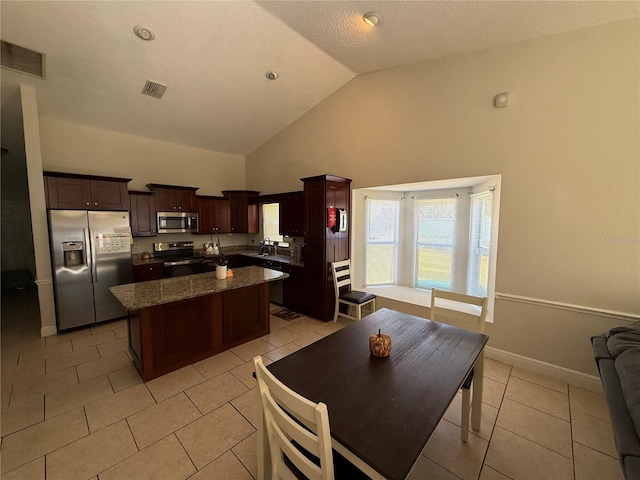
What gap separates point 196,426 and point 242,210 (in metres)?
4.41

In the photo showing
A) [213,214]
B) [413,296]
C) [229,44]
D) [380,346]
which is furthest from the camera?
[213,214]

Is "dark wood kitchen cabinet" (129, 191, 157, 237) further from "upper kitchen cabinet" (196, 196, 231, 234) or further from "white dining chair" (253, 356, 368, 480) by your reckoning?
"white dining chair" (253, 356, 368, 480)

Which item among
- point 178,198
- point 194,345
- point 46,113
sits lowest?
point 194,345

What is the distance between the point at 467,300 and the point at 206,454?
234 centimetres

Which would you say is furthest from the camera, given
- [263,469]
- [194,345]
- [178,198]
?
[178,198]

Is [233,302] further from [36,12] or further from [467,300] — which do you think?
[36,12]

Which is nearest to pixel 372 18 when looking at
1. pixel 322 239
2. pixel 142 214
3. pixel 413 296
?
pixel 322 239

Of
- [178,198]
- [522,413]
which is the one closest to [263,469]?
[522,413]

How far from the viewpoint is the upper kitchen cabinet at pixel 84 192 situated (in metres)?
3.57

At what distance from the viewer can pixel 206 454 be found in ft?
5.85

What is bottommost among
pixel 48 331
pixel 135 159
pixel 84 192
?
pixel 48 331

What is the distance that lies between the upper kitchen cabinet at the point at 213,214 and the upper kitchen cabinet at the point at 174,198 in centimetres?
18

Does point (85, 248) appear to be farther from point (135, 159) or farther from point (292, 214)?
point (292, 214)

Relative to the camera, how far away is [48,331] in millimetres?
3508
